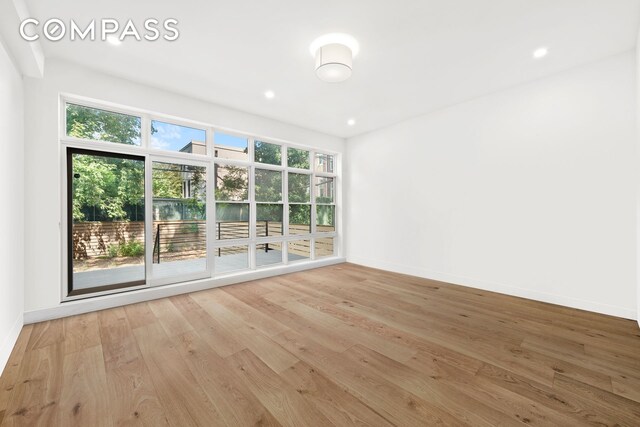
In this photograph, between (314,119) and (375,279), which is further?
(314,119)

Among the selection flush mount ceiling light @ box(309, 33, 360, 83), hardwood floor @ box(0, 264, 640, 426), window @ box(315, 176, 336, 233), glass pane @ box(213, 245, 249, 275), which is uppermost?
flush mount ceiling light @ box(309, 33, 360, 83)

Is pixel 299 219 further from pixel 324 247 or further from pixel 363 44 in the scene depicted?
pixel 363 44

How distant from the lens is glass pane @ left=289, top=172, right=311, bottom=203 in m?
5.47

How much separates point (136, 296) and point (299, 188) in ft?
11.2

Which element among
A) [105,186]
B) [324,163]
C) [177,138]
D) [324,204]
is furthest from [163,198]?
[324,163]

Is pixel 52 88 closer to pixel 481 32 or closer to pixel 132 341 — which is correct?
pixel 132 341

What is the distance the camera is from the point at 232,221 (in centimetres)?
459

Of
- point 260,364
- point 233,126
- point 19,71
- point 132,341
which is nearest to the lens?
point 260,364

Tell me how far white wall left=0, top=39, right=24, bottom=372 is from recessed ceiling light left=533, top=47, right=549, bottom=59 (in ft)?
17.0

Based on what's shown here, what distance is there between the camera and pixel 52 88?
295 cm

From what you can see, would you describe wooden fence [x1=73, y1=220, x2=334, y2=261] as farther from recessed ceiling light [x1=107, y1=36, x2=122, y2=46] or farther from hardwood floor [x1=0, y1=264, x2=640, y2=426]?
recessed ceiling light [x1=107, y1=36, x2=122, y2=46]

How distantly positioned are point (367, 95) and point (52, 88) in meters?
3.95

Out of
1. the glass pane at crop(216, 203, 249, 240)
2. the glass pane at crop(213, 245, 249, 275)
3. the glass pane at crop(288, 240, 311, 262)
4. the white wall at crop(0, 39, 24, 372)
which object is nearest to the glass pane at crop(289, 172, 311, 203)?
the glass pane at crop(288, 240, 311, 262)

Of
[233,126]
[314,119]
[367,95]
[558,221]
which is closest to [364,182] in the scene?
[314,119]
